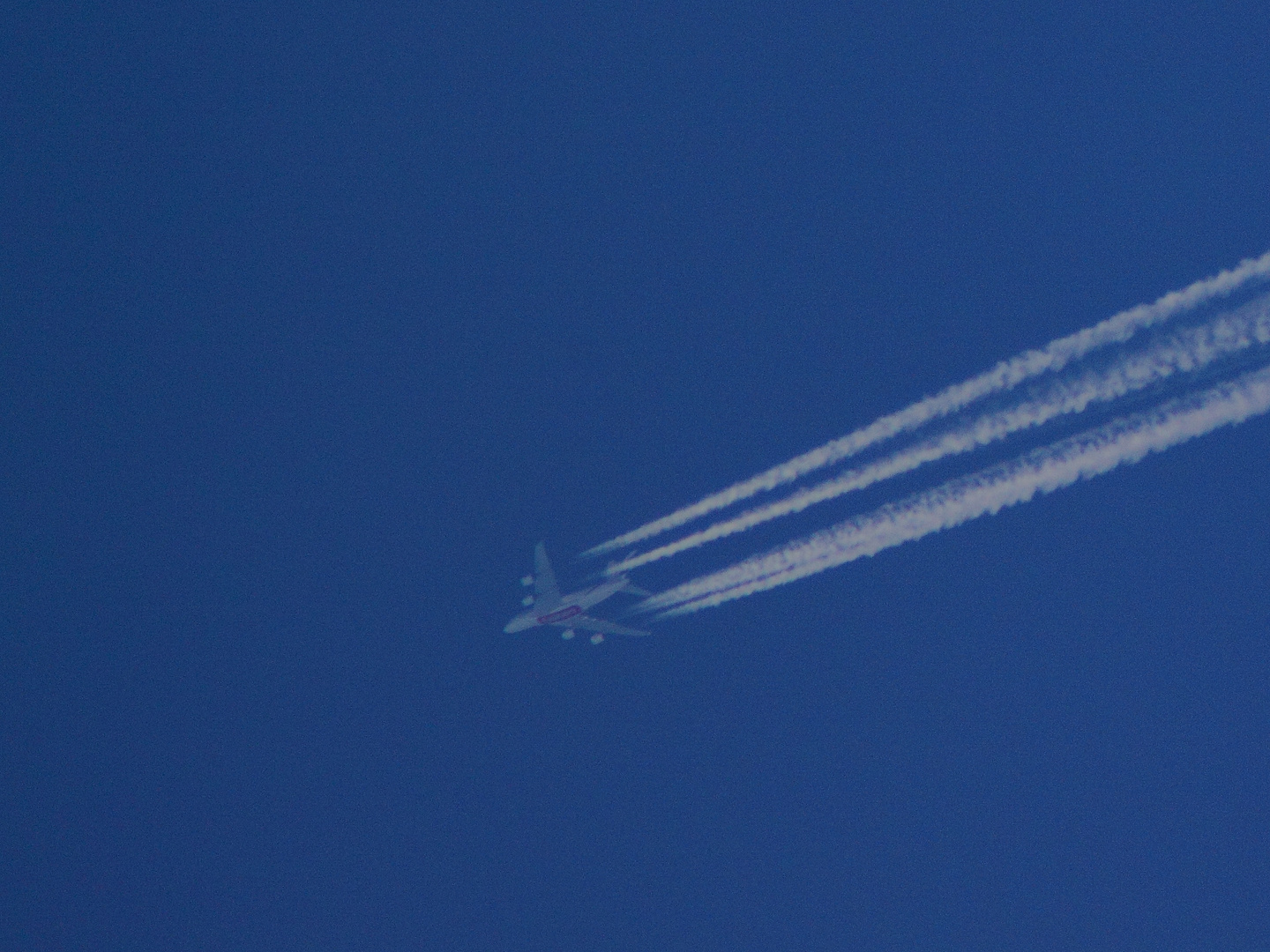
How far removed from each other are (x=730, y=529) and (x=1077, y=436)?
13.8ft

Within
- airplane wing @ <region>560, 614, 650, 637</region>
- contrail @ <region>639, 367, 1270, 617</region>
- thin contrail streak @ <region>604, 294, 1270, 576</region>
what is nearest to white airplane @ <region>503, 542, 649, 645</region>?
airplane wing @ <region>560, 614, 650, 637</region>

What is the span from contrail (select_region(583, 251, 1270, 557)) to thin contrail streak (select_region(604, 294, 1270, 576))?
1.23 ft

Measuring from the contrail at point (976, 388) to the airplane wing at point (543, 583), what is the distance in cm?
56

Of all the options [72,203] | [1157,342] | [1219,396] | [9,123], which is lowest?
[1219,396]

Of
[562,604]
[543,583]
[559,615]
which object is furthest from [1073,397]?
[543,583]

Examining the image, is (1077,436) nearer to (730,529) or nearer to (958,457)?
(958,457)

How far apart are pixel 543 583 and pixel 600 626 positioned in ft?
3.04

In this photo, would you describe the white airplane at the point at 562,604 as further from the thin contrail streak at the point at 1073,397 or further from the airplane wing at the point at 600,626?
the thin contrail streak at the point at 1073,397

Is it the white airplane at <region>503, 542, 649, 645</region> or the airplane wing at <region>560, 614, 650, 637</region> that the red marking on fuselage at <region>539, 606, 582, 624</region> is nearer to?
the white airplane at <region>503, 542, 649, 645</region>

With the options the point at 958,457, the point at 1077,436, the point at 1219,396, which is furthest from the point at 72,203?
the point at 1219,396

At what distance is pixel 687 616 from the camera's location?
15.9 m

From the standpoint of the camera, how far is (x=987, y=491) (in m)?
13.6

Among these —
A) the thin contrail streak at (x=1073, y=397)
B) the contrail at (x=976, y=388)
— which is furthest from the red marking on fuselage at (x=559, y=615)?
the thin contrail streak at (x=1073, y=397)

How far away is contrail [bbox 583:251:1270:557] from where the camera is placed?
13.3 m
